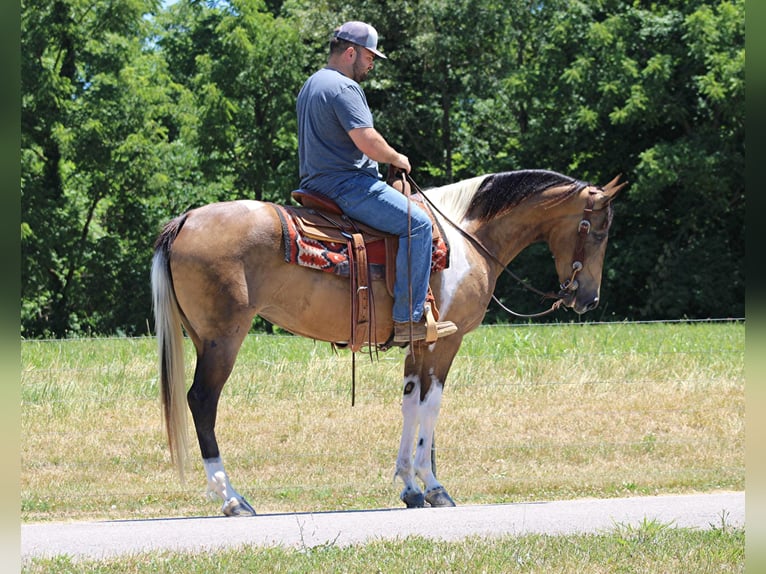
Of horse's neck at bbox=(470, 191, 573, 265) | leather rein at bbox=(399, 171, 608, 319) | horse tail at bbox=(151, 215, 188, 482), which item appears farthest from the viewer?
horse's neck at bbox=(470, 191, 573, 265)

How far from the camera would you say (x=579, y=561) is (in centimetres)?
488

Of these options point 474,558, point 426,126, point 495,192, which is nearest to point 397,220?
point 495,192

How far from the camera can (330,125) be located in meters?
6.30

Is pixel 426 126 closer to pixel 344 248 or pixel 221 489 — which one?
pixel 344 248

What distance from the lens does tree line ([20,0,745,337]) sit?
86.7 feet

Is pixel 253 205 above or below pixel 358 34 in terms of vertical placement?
below

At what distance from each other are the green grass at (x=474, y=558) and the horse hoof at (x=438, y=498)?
1363 millimetres

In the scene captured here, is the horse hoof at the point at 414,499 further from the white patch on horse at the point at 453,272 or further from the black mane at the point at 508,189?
the black mane at the point at 508,189

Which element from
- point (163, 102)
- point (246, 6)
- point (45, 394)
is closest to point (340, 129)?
point (45, 394)

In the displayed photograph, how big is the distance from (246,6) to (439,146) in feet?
23.4

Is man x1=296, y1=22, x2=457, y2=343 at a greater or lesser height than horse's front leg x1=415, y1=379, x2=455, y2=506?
greater

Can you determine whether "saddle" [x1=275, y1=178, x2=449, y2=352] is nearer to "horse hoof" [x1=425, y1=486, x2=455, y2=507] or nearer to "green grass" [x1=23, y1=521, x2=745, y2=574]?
"horse hoof" [x1=425, y1=486, x2=455, y2=507]

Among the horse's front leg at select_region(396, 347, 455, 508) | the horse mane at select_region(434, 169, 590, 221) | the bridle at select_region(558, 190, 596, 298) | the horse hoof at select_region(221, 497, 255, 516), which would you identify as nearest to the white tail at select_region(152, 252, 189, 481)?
the horse hoof at select_region(221, 497, 255, 516)

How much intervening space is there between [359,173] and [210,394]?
1695mm
